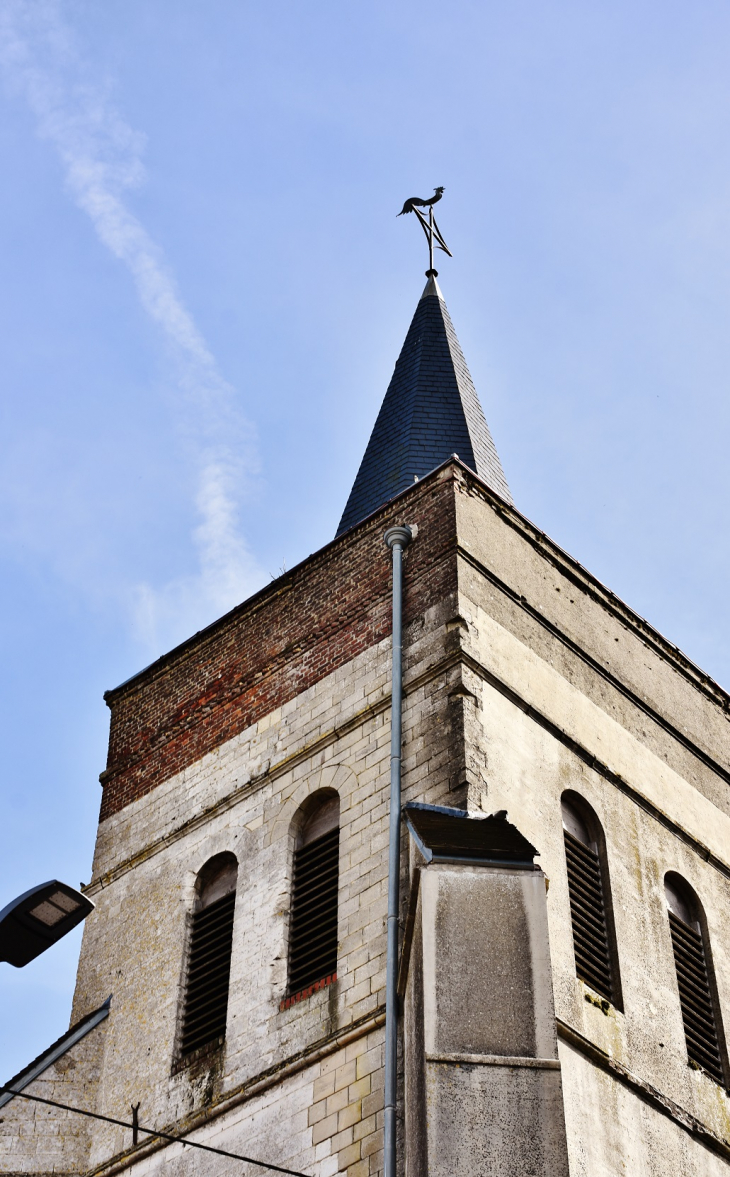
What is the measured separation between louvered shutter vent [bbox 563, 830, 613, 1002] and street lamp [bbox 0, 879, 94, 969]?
5170 mm

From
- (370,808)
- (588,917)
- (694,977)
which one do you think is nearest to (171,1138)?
(370,808)

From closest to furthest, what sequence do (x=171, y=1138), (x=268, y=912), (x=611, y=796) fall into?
1. (x=171, y=1138)
2. (x=268, y=912)
3. (x=611, y=796)

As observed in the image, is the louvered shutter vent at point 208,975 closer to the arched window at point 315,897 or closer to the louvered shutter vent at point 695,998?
the arched window at point 315,897

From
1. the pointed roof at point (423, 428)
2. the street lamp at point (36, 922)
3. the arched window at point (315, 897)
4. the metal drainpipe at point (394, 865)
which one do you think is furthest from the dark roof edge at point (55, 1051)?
the pointed roof at point (423, 428)

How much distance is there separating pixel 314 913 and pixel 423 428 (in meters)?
7.98

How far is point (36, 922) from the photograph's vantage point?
11.2 m

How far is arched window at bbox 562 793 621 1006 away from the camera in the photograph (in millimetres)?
15211

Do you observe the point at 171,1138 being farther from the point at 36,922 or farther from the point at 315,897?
the point at 36,922

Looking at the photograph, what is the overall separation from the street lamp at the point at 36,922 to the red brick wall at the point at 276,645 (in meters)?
6.54

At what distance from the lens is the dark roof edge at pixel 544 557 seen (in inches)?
725

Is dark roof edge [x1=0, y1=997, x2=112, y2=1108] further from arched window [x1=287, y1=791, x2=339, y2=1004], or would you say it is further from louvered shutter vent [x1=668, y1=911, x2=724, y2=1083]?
louvered shutter vent [x1=668, y1=911, x2=724, y2=1083]

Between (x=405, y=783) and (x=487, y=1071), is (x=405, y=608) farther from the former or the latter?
(x=487, y=1071)

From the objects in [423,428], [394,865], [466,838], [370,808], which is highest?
[423,428]

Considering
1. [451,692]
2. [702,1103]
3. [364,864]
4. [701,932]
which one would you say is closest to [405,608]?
[451,692]
